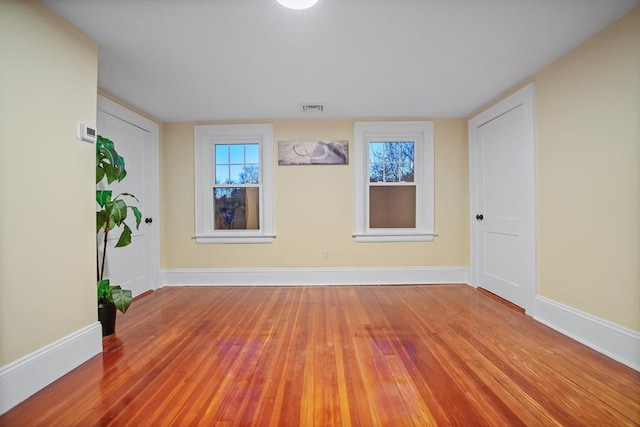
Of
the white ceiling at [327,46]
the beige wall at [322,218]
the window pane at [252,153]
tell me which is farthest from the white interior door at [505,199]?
the window pane at [252,153]

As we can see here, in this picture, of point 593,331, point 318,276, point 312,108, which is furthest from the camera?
point 318,276

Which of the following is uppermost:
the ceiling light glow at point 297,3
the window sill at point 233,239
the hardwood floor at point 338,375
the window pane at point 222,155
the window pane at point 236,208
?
the ceiling light glow at point 297,3

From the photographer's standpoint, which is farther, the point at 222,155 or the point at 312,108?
the point at 222,155

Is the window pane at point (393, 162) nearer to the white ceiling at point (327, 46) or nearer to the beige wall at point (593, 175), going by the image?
the white ceiling at point (327, 46)

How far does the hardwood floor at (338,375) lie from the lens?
1.33m

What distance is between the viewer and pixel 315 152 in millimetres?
3721

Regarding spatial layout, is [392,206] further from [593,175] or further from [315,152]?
[593,175]

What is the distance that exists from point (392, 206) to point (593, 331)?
7.67 feet

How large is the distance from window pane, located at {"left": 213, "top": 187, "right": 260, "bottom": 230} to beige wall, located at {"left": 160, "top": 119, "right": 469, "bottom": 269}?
33 cm

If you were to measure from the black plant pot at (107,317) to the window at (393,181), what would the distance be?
9.14ft

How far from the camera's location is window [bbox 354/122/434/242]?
3.72 m

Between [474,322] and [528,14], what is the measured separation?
2.44 metres

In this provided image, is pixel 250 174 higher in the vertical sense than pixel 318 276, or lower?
Result: higher


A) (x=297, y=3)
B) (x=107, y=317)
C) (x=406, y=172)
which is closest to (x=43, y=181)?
(x=107, y=317)
